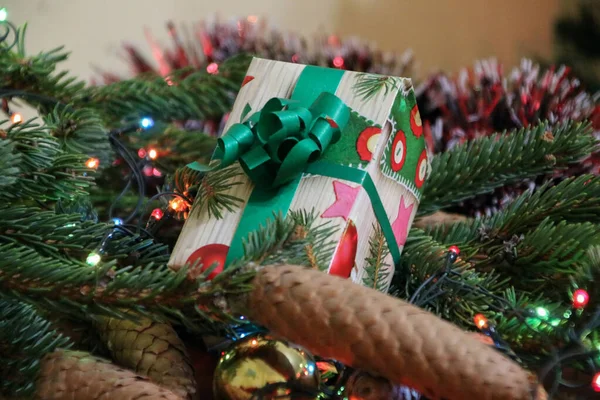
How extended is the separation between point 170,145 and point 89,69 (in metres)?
0.54

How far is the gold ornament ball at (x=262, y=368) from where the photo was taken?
0.42 meters

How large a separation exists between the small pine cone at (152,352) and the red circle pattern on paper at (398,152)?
0.25 m

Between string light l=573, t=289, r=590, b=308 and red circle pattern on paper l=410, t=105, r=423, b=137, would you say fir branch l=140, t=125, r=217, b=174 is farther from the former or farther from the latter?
string light l=573, t=289, r=590, b=308

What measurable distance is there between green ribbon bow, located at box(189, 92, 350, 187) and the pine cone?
0.47 ft

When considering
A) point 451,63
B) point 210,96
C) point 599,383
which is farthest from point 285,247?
point 451,63

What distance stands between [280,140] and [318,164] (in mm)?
45

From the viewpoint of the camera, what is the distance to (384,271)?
0.57m

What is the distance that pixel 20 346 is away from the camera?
0.44 meters

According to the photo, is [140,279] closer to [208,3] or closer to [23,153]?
[23,153]

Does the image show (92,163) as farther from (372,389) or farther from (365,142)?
(372,389)

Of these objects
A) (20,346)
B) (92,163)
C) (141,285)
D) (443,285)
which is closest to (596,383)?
(443,285)

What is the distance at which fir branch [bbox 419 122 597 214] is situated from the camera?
67 cm

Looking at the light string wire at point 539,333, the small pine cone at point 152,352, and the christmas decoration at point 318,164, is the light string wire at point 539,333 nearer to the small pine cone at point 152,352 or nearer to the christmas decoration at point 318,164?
the christmas decoration at point 318,164

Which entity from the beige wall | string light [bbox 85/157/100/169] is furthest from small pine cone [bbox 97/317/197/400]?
the beige wall
